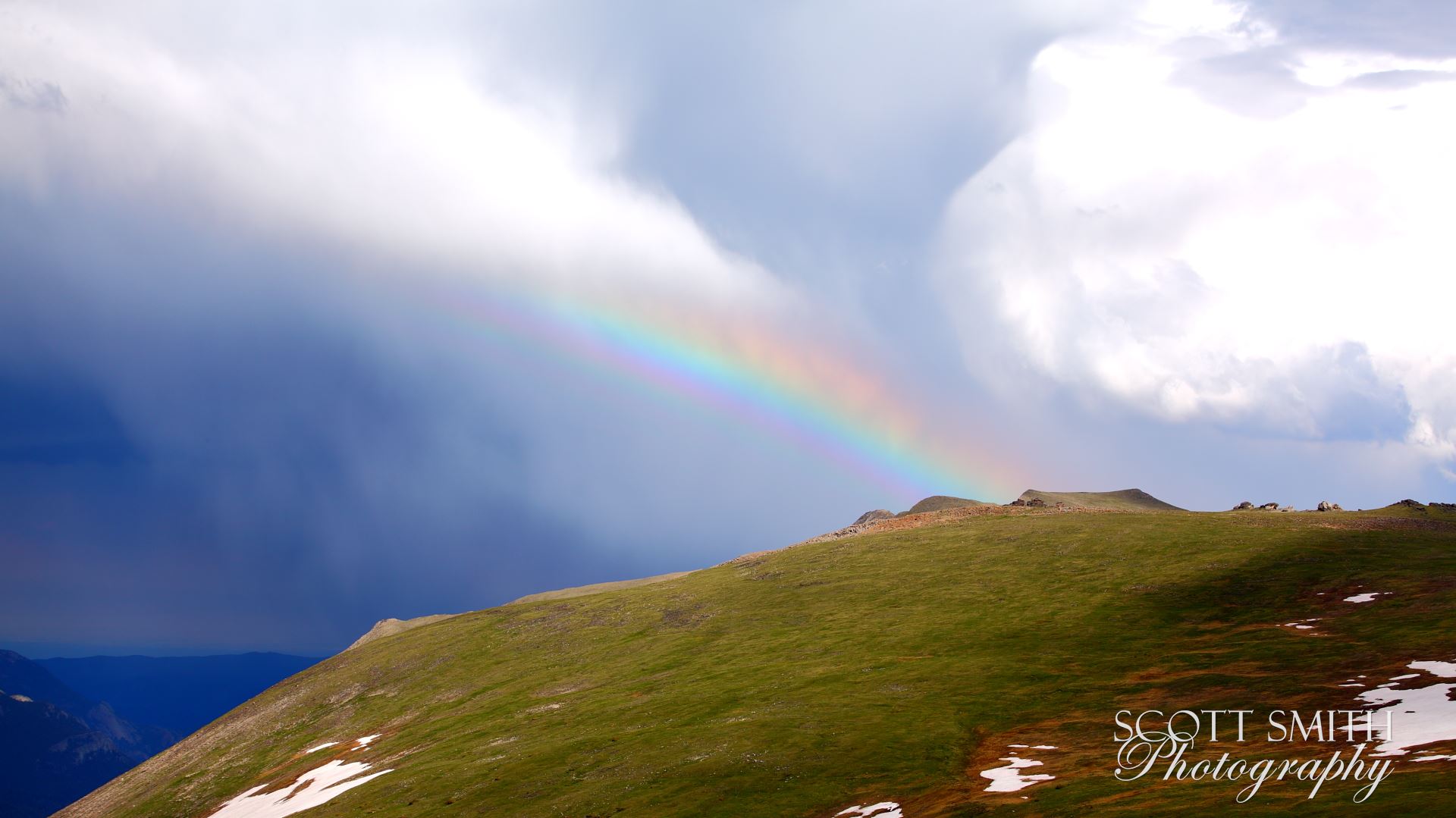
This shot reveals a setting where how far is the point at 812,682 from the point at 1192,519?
5817 cm

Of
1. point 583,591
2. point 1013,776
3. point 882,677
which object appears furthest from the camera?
point 583,591

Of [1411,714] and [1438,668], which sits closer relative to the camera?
[1411,714]

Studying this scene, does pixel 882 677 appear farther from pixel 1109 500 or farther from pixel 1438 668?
pixel 1109 500

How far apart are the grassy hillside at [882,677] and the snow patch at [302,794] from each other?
2.48 meters

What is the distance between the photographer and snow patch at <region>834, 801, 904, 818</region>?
142 feet

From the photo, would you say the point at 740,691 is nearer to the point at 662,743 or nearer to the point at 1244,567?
the point at 662,743

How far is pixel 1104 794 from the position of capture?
127 feet

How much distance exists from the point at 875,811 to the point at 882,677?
88.6 feet

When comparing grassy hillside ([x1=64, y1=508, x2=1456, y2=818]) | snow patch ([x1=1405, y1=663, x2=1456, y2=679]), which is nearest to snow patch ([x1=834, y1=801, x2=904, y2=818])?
grassy hillside ([x1=64, y1=508, x2=1456, y2=818])

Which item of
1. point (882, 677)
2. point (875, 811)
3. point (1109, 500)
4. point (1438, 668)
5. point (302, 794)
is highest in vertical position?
point (1109, 500)

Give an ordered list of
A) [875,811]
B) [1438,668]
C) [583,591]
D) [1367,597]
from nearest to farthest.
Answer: [875,811] < [1438,668] < [1367,597] < [583,591]

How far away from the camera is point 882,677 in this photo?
7081cm

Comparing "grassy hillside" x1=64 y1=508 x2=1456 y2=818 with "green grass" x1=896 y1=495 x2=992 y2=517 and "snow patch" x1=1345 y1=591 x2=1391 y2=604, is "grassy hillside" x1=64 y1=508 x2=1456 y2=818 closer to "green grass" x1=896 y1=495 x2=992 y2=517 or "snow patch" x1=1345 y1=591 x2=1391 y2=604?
"snow patch" x1=1345 y1=591 x2=1391 y2=604

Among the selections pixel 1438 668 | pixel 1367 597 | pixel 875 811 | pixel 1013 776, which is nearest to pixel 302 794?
pixel 875 811
